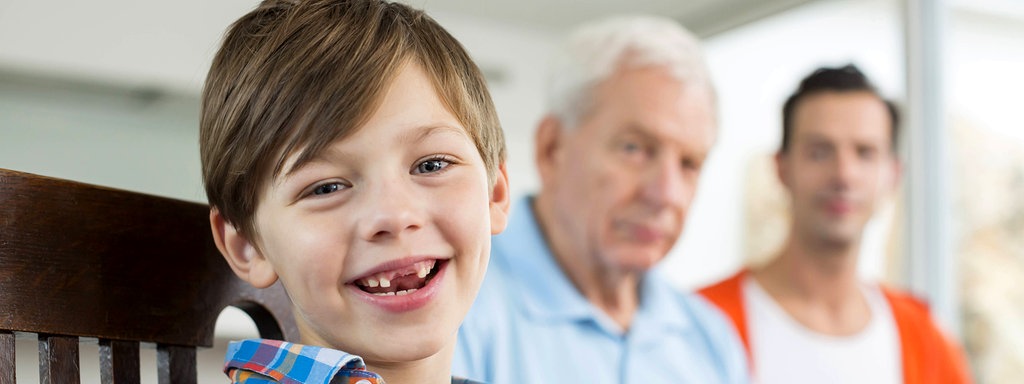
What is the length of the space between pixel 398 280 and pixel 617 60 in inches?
37.2

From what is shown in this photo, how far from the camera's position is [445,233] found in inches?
21.9

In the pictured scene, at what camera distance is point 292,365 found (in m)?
0.55

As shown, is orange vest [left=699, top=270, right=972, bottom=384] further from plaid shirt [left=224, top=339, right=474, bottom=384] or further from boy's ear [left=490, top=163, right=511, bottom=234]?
plaid shirt [left=224, top=339, right=474, bottom=384]

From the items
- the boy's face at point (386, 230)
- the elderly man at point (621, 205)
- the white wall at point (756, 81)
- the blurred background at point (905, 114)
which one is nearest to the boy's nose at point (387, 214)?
the boy's face at point (386, 230)

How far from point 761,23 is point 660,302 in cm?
95

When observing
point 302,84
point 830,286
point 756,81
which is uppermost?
point 756,81

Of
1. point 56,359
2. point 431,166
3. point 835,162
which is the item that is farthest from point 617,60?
point 56,359

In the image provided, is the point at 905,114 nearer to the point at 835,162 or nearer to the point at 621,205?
the point at 835,162

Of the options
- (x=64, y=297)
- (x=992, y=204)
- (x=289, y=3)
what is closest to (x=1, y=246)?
(x=64, y=297)

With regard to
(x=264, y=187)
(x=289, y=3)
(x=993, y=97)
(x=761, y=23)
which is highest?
(x=761, y=23)

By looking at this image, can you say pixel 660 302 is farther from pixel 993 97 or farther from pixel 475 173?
pixel 993 97

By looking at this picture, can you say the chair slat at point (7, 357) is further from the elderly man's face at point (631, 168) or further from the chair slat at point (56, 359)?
the elderly man's face at point (631, 168)

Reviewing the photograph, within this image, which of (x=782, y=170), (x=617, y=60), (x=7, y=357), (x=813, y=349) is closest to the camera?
(x=7, y=357)

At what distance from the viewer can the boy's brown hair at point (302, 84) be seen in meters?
0.53
